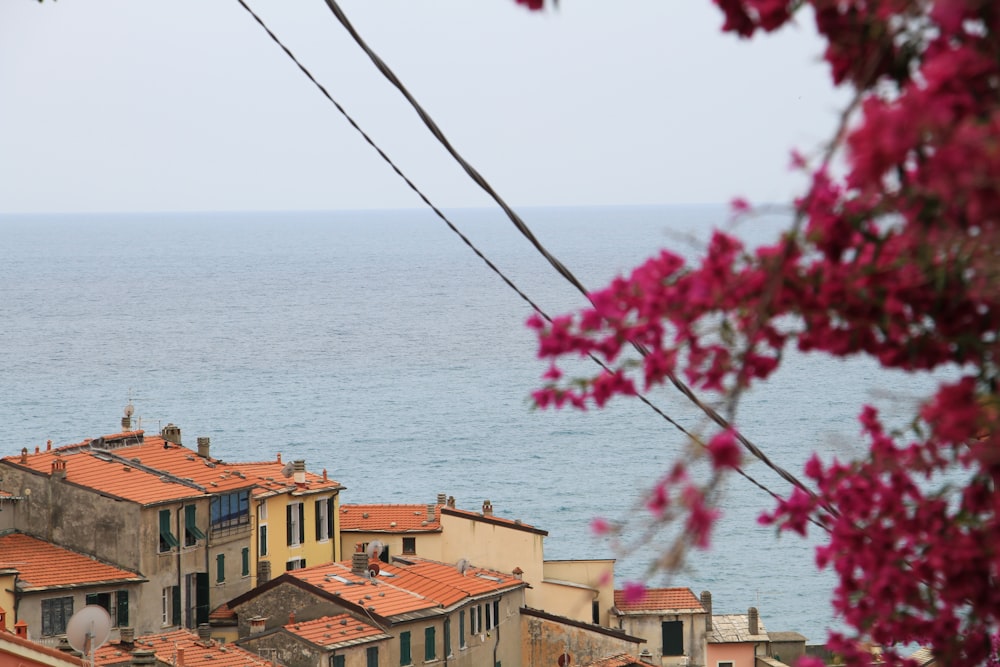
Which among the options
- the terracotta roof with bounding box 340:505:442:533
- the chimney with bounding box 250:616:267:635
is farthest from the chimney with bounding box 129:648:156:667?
the terracotta roof with bounding box 340:505:442:533

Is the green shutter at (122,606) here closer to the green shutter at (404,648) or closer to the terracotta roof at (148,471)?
the terracotta roof at (148,471)

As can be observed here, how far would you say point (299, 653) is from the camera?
42062 mm

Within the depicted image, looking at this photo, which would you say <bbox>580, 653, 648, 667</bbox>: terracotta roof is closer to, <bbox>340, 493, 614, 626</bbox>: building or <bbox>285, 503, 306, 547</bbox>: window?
<bbox>340, 493, 614, 626</bbox>: building

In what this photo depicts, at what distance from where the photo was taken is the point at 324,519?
59469mm

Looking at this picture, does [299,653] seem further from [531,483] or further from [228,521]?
[531,483]

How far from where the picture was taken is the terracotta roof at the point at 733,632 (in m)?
55.0

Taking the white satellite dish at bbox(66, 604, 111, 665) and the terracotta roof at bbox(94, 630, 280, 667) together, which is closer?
the white satellite dish at bbox(66, 604, 111, 665)

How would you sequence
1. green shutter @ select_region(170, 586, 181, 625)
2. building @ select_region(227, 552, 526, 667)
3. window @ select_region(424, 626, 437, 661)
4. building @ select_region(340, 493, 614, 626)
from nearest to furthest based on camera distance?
building @ select_region(227, 552, 526, 667) < window @ select_region(424, 626, 437, 661) < green shutter @ select_region(170, 586, 181, 625) < building @ select_region(340, 493, 614, 626)

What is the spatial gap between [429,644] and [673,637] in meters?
11.1

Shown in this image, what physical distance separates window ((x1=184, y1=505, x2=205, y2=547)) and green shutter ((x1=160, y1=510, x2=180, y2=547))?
74 cm

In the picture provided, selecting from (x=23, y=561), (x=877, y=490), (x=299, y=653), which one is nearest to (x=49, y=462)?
(x=23, y=561)

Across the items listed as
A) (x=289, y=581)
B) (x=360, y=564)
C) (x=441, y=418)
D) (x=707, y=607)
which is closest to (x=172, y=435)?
(x=360, y=564)

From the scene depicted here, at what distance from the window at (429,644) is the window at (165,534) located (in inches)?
360

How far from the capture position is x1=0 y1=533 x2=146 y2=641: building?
45.4m
